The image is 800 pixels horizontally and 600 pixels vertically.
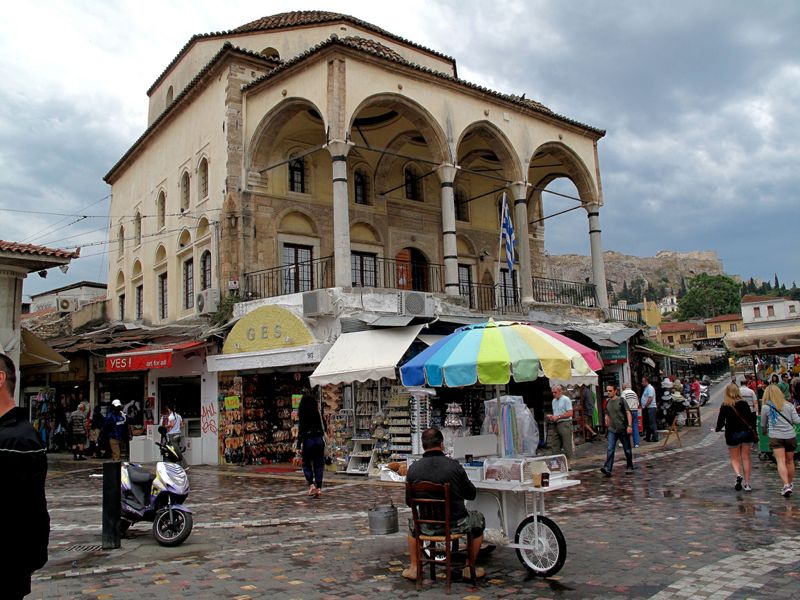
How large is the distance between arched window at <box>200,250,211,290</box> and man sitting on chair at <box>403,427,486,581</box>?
14.8 meters

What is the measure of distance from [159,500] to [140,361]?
10420mm

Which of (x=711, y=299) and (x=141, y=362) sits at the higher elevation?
(x=711, y=299)

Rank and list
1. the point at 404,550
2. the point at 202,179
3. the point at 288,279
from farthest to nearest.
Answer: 1. the point at 202,179
2. the point at 288,279
3. the point at 404,550

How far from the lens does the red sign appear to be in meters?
16.8

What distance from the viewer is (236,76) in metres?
18.9

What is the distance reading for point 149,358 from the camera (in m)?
17.3

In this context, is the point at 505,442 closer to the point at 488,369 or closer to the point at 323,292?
the point at 488,369

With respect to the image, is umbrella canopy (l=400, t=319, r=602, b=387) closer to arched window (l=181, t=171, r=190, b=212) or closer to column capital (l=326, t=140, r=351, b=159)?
column capital (l=326, t=140, r=351, b=159)

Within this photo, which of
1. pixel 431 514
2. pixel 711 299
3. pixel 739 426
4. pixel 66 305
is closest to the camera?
pixel 431 514

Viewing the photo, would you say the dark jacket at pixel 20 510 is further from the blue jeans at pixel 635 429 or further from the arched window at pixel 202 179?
the arched window at pixel 202 179

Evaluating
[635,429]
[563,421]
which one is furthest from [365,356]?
[635,429]

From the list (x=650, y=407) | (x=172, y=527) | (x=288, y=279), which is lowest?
(x=172, y=527)

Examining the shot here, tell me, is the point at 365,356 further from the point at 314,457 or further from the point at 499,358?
the point at 499,358

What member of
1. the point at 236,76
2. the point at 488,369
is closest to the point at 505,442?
the point at 488,369
